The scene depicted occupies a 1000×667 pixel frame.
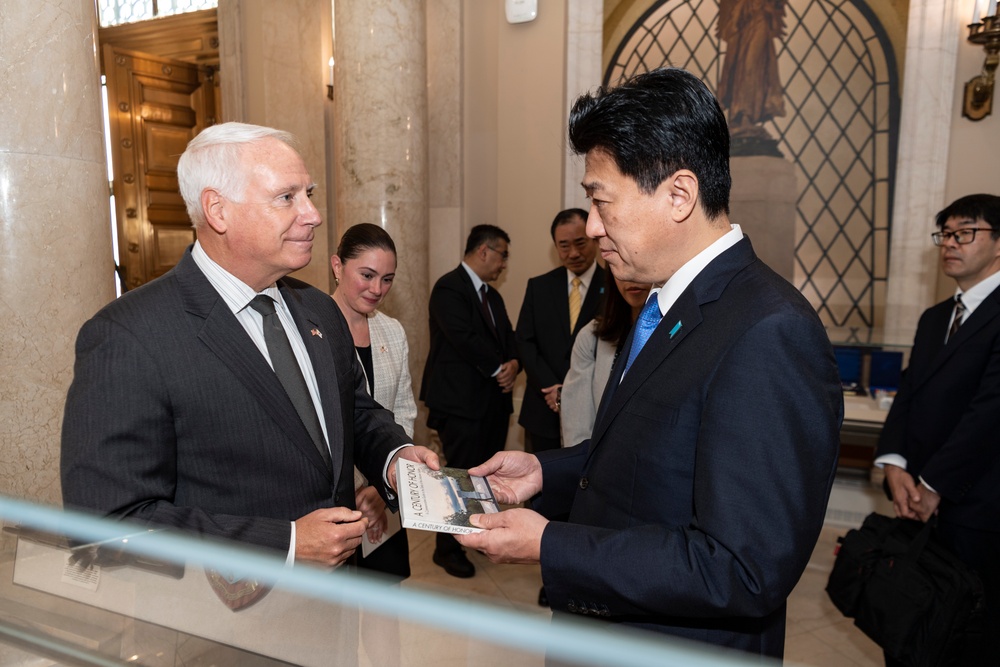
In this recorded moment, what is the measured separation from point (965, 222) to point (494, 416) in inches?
109

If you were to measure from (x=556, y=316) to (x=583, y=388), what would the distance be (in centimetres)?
106

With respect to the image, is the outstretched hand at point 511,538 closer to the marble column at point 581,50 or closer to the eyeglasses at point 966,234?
the eyeglasses at point 966,234

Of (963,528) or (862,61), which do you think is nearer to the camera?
(963,528)

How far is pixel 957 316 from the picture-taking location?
9.75 feet

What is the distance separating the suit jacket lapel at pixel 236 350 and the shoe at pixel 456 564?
2.73 m

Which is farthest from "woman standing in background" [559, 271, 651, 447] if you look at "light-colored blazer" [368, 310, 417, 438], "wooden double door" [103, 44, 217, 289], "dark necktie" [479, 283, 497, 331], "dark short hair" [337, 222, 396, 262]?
"wooden double door" [103, 44, 217, 289]

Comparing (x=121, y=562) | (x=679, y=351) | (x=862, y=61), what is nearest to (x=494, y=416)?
(x=679, y=351)

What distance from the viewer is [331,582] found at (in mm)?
883

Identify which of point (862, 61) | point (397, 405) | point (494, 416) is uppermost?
point (862, 61)

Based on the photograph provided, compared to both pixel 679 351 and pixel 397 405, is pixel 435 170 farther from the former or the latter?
pixel 679 351

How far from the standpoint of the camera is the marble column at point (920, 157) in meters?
4.62

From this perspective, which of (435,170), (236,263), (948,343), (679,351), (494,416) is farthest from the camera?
(435,170)

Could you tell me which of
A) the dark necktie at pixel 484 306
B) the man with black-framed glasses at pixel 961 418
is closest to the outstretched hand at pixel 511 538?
the man with black-framed glasses at pixel 961 418

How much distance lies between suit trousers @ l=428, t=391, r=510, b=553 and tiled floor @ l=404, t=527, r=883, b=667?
0.80ft
